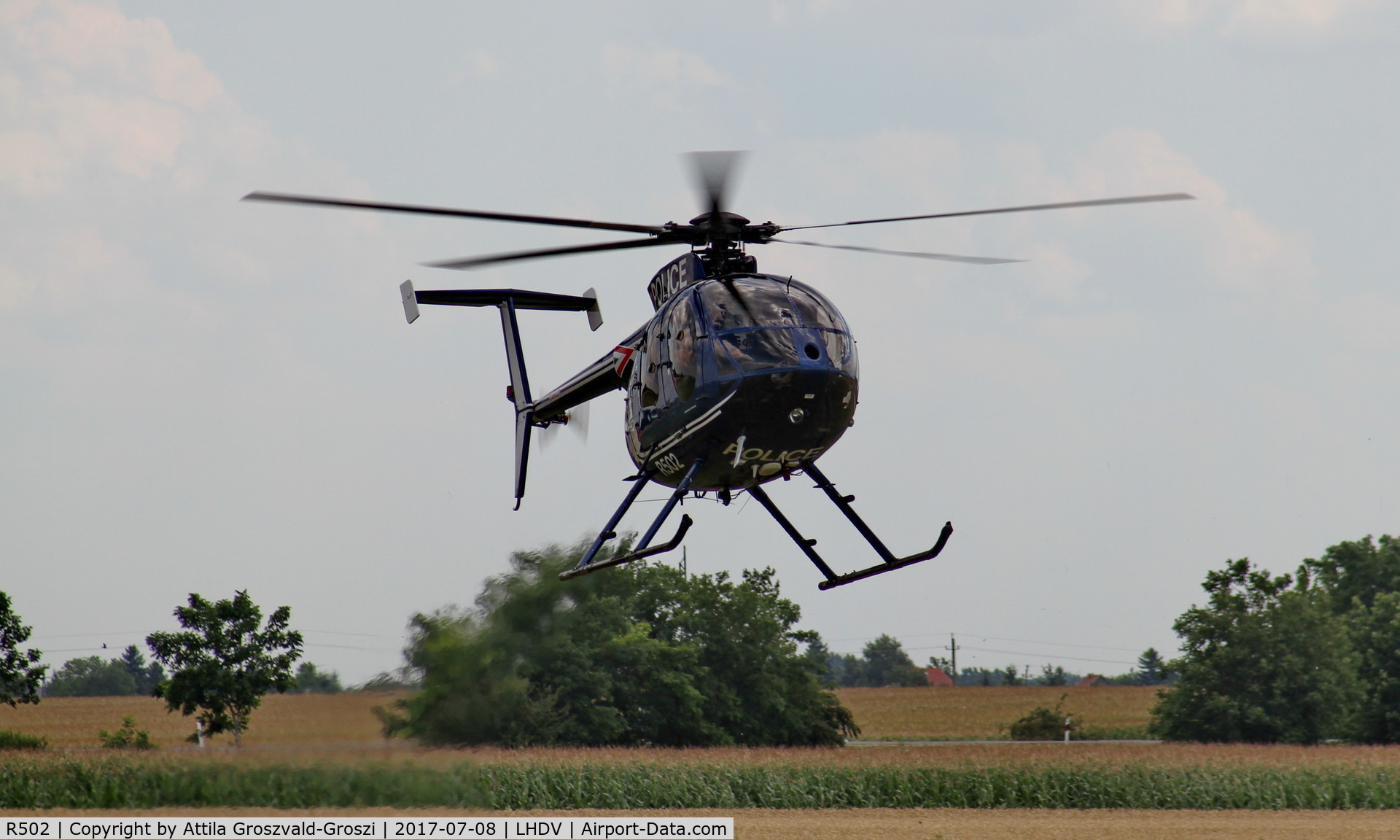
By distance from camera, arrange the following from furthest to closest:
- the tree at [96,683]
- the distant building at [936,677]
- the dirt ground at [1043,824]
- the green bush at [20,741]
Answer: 1. the distant building at [936,677]
2. the tree at [96,683]
3. the green bush at [20,741]
4. the dirt ground at [1043,824]

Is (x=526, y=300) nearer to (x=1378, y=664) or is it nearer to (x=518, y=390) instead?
(x=518, y=390)

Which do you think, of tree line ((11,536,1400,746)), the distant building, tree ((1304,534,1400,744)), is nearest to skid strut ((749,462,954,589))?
tree line ((11,536,1400,746))

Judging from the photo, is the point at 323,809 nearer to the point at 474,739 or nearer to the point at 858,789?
the point at 474,739

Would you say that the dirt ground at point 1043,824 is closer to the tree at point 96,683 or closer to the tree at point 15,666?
the tree at point 15,666

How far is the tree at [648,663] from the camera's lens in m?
25.7

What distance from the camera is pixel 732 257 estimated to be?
43.8 feet

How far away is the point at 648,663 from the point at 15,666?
19.4 meters

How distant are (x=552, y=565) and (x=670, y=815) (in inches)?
232

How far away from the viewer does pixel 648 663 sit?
4088 centimetres

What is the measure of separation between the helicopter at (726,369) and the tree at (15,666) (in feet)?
98.5

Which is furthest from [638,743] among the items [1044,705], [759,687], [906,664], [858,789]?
[906,664]

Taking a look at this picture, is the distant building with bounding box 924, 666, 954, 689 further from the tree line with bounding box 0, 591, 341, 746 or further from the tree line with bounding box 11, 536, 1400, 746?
the tree line with bounding box 0, 591, 341, 746

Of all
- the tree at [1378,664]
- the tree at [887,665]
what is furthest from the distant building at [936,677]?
the tree at [1378,664]

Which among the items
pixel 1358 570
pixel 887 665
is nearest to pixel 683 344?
pixel 1358 570
